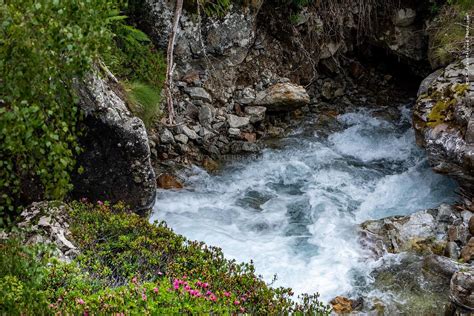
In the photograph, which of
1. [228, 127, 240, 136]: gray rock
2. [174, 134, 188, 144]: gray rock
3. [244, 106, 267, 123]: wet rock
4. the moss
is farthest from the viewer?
[244, 106, 267, 123]: wet rock

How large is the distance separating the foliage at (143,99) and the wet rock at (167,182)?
99 centimetres

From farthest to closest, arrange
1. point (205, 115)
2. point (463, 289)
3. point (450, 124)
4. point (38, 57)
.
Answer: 1. point (205, 115)
2. point (450, 124)
3. point (463, 289)
4. point (38, 57)

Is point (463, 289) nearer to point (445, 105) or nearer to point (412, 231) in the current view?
point (412, 231)

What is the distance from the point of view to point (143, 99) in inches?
347

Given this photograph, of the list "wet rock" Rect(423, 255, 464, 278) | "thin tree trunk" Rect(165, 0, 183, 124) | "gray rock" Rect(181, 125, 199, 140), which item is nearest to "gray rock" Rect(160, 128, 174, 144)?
"gray rock" Rect(181, 125, 199, 140)

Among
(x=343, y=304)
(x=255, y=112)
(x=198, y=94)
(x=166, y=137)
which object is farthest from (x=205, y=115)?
(x=343, y=304)

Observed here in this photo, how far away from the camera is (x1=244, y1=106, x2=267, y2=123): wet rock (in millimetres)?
11226

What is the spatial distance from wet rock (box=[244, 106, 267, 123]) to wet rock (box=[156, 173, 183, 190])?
8.33ft

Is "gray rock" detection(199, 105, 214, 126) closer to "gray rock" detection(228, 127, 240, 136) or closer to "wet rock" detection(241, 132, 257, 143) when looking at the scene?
"gray rock" detection(228, 127, 240, 136)

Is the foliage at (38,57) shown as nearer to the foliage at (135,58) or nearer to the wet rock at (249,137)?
the foliage at (135,58)

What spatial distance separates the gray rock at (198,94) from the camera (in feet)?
35.6

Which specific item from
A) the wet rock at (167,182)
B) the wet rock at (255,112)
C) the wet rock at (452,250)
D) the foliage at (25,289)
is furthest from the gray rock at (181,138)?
the foliage at (25,289)

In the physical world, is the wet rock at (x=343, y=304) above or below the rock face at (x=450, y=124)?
below

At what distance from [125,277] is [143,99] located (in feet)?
13.2
